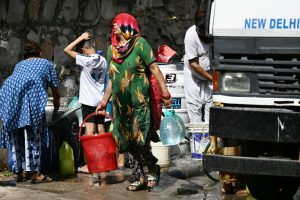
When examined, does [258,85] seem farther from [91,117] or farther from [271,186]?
[91,117]

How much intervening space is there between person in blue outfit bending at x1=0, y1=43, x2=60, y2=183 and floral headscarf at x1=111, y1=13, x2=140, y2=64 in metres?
1.10

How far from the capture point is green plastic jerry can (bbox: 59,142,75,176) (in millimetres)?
10336

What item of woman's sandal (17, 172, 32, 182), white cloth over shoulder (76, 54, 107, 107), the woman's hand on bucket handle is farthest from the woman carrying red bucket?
woman's sandal (17, 172, 32, 182)

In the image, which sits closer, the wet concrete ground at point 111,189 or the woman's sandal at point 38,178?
the wet concrete ground at point 111,189

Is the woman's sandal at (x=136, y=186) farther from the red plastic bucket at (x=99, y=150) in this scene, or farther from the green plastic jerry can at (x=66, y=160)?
the green plastic jerry can at (x=66, y=160)

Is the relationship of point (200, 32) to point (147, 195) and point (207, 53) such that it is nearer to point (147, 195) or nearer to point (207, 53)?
point (207, 53)

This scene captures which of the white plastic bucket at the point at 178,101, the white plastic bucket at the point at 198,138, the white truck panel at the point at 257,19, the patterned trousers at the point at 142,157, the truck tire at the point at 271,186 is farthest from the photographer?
the white plastic bucket at the point at 178,101

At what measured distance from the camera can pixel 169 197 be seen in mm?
9125

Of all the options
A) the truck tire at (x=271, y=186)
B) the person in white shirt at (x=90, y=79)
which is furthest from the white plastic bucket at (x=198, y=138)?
the truck tire at (x=271, y=186)

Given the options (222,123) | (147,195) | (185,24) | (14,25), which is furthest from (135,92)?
(185,24)

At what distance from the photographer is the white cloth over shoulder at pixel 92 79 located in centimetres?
1010

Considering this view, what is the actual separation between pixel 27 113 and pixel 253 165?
3.40m

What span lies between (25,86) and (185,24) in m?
4.90

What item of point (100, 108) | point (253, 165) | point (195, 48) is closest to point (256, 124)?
point (253, 165)
